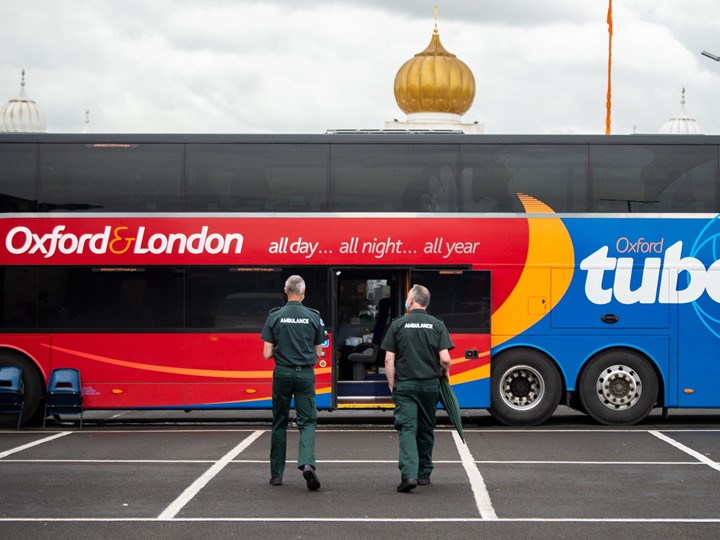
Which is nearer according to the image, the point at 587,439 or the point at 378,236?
the point at 587,439

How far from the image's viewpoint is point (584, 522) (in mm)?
9078

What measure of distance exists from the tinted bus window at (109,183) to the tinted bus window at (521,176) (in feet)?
12.3

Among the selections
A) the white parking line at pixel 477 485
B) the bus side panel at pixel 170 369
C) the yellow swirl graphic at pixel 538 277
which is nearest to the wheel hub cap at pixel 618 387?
the yellow swirl graphic at pixel 538 277

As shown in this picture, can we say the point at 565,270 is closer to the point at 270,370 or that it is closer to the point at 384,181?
the point at 384,181

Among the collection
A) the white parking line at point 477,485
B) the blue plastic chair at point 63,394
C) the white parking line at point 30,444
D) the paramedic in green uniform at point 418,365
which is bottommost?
the white parking line at point 30,444

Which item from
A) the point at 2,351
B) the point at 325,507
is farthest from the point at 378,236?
the point at 325,507

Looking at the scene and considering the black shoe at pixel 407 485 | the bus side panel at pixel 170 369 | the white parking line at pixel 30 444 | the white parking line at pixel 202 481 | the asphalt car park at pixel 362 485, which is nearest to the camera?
the asphalt car park at pixel 362 485

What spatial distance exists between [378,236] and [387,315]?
1.25 metres

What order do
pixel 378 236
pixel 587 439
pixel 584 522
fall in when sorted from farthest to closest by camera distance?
pixel 378 236
pixel 587 439
pixel 584 522

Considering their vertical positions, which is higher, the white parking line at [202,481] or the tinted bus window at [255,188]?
the tinted bus window at [255,188]

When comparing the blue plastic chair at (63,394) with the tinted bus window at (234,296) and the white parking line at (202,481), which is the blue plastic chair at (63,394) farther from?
the white parking line at (202,481)

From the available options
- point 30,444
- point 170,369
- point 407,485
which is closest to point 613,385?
point 170,369

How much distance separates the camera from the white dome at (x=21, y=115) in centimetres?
9094

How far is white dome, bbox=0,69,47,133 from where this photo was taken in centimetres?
9094
